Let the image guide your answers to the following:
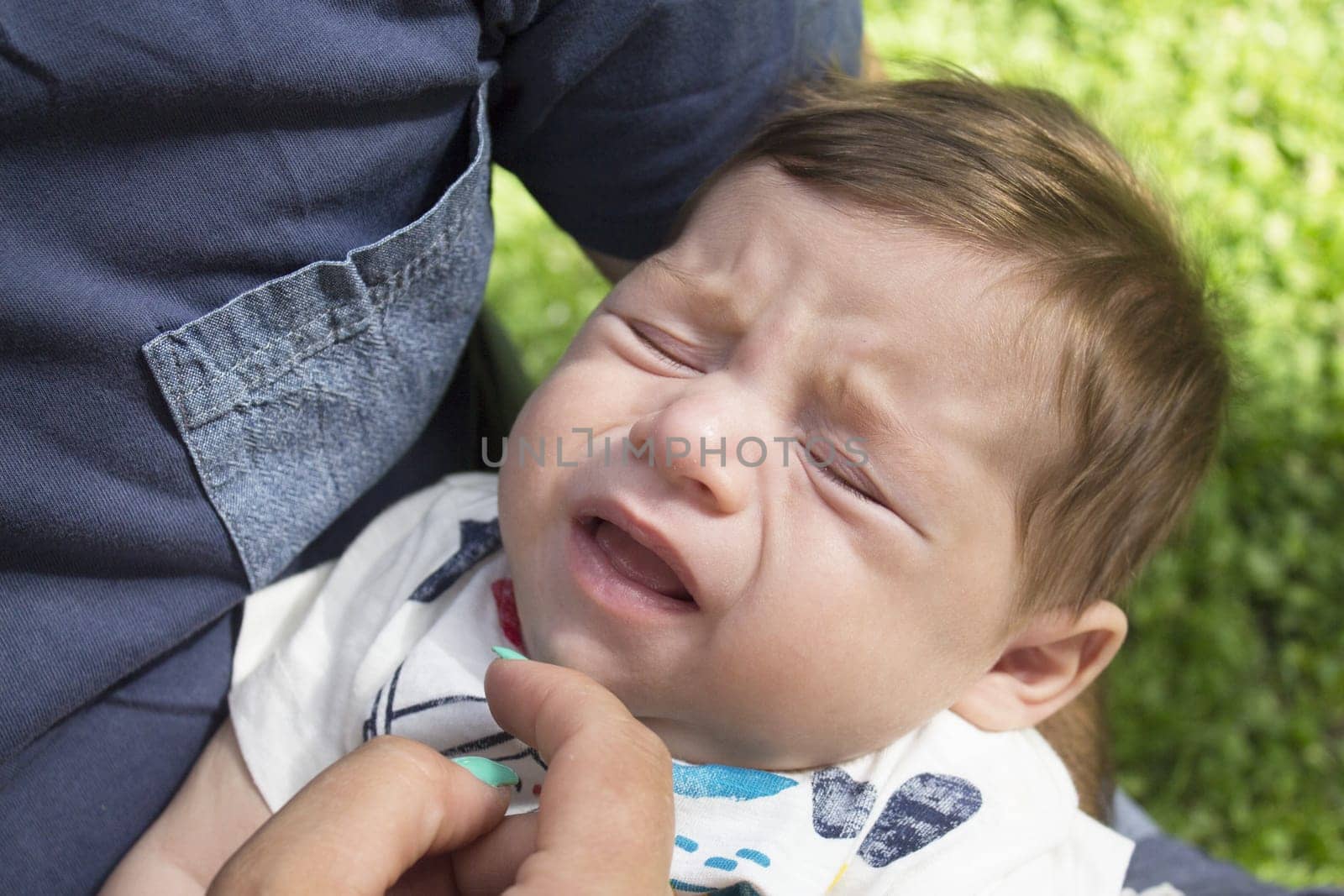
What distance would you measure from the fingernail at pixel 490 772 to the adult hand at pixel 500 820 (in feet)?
0.12

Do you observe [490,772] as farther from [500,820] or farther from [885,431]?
[885,431]

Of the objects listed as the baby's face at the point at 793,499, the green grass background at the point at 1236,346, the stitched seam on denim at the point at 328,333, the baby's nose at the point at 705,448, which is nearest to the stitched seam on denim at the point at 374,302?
the stitched seam on denim at the point at 328,333

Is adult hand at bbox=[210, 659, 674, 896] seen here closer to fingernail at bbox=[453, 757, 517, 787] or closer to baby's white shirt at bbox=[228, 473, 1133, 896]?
fingernail at bbox=[453, 757, 517, 787]

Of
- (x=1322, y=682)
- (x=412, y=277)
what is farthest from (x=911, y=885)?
(x=1322, y=682)

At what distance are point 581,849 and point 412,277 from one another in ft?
2.40

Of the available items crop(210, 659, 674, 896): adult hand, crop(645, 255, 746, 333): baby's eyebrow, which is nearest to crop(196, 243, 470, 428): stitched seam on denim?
crop(645, 255, 746, 333): baby's eyebrow

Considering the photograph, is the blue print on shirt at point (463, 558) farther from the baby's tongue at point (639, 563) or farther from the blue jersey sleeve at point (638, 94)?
the blue jersey sleeve at point (638, 94)

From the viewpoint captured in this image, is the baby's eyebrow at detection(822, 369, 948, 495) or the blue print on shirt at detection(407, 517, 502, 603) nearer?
the baby's eyebrow at detection(822, 369, 948, 495)

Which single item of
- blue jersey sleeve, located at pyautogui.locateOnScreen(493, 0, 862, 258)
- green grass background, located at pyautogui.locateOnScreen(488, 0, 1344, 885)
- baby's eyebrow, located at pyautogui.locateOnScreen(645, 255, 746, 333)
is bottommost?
green grass background, located at pyautogui.locateOnScreen(488, 0, 1344, 885)

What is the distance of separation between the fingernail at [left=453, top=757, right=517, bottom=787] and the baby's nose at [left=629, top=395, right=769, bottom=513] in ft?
1.11

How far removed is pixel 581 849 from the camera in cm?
87

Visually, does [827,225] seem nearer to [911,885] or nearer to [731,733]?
[731,733]

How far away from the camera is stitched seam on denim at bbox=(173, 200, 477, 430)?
3.92ft

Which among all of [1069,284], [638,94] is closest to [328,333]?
[638,94]
